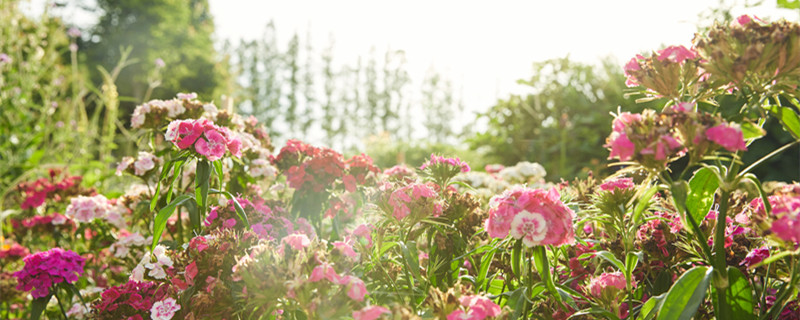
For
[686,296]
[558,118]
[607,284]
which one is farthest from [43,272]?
[558,118]

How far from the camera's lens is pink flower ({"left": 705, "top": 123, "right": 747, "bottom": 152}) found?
90 centimetres

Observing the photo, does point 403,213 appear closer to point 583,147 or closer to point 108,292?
point 108,292

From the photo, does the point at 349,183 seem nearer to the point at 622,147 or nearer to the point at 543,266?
the point at 543,266

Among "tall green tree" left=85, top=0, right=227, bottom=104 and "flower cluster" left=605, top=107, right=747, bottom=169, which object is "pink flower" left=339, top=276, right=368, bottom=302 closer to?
"flower cluster" left=605, top=107, right=747, bottom=169

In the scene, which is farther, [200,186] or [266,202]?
[266,202]

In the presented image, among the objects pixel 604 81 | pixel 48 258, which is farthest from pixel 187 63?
pixel 48 258

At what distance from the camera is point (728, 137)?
907mm

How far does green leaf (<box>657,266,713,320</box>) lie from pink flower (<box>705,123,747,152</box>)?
0.26 meters

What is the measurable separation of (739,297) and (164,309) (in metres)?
1.33

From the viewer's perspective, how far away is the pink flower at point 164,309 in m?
1.32

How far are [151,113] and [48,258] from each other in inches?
25.7

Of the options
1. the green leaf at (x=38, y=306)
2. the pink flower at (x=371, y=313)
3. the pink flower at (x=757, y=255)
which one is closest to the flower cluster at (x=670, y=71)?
the pink flower at (x=757, y=255)

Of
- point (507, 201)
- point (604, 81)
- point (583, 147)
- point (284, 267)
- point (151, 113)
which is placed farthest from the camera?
point (604, 81)

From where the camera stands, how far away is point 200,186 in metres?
1.55
